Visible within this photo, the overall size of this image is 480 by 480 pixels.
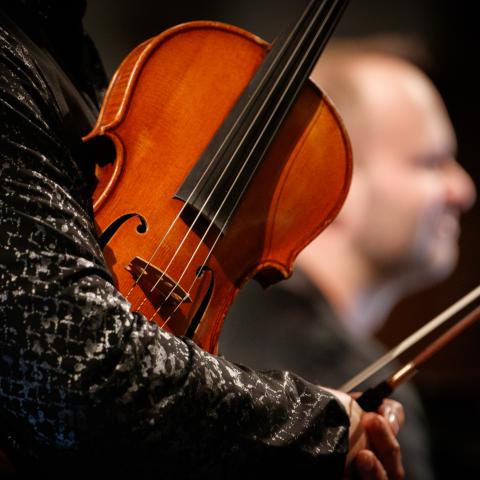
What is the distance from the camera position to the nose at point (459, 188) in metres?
1.94

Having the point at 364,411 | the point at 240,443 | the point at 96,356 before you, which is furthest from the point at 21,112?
the point at 364,411

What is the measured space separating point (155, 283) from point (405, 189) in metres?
1.36

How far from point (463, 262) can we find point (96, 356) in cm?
178

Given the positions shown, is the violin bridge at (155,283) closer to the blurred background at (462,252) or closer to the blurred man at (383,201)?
the blurred man at (383,201)

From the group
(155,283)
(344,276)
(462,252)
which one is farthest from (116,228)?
(462,252)

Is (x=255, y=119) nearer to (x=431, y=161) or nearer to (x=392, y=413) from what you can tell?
(x=392, y=413)

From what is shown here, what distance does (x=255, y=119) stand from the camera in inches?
33.4

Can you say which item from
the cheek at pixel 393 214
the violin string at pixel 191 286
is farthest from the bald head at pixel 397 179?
the violin string at pixel 191 286

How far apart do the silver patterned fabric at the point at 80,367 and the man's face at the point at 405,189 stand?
133cm

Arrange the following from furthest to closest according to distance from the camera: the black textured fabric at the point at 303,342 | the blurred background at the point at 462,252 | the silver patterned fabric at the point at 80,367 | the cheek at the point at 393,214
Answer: the blurred background at the point at 462,252
the cheek at the point at 393,214
the black textured fabric at the point at 303,342
the silver patterned fabric at the point at 80,367

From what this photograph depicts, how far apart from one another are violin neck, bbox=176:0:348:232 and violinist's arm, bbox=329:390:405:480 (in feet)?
0.85

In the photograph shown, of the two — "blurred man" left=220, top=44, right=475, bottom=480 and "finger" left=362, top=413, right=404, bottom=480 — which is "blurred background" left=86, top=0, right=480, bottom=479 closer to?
"blurred man" left=220, top=44, right=475, bottom=480

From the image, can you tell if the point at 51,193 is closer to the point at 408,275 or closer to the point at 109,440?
the point at 109,440

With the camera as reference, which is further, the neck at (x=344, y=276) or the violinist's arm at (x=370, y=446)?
the neck at (x=344, y=276)
